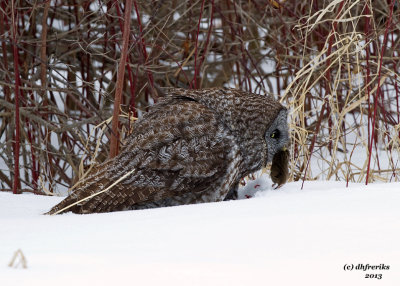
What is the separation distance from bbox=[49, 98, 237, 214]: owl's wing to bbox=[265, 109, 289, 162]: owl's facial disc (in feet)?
0.88

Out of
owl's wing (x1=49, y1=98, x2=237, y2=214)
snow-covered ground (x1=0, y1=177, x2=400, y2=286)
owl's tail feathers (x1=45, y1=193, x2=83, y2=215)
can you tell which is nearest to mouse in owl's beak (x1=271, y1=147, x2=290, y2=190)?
owl's wing (x1=49, y1=98, x2=237, y2=214)

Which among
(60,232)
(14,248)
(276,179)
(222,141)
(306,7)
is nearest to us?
(14,248)

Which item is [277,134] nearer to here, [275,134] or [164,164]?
[275,134]

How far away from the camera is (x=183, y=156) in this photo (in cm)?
326

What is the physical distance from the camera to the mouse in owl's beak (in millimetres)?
3586

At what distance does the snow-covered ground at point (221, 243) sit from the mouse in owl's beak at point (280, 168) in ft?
2.40

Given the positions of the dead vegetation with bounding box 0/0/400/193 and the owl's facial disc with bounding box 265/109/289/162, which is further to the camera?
the dead vegetation with bounding box 0/0/400/193

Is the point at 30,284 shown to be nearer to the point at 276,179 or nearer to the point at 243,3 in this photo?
the point at 276,179

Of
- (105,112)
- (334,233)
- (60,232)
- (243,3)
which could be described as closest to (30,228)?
(60,232)

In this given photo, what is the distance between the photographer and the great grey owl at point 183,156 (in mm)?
3172

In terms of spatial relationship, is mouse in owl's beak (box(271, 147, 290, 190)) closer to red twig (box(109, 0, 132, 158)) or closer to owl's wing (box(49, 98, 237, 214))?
owl's wing (box(49, 98, 237, 214))

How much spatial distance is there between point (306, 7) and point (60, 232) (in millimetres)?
3639

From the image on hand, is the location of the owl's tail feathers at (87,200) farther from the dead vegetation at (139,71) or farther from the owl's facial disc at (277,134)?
the dead vegetation at (139,71)

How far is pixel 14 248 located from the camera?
85.4 inches
